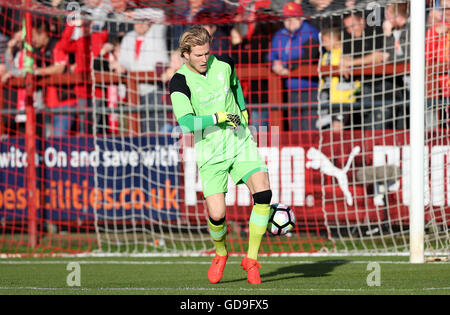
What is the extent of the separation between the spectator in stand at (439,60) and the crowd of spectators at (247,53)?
0.07 ft

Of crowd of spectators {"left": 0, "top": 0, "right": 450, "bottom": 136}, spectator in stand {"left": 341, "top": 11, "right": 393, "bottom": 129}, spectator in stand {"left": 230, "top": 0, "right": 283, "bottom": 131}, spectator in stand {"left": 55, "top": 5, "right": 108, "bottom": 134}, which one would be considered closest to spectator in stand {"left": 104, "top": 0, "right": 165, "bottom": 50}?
crowd of spectators {"left": 0, "top": 0, "right": 450, "bottom": 136}

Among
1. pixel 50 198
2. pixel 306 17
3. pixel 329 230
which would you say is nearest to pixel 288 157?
pixel 329 230

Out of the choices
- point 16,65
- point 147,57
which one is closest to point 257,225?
point 147,57

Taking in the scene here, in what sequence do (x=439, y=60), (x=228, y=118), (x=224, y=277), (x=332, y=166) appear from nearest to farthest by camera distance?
(x=228, y=118) → (x=224, y=277) → (x=439, y=60) → (x=332, y=166)

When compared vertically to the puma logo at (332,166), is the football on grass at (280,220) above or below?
below

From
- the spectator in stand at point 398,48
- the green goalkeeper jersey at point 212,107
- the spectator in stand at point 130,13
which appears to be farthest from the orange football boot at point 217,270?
the spectator in stand at point 398,48

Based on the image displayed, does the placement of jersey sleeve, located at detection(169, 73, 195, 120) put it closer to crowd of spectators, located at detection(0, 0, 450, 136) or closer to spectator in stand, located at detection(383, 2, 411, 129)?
crowd of spectators, located at detection(0, 0, 450, 136)

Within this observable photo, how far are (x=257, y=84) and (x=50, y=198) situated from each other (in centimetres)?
300

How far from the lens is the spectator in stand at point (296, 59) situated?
33.3 feet

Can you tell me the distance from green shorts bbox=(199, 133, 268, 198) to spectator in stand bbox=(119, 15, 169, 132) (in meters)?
4.41

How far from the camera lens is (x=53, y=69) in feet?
35.4

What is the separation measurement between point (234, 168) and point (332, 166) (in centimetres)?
371

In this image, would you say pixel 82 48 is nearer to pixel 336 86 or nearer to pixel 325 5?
pixel 336 86

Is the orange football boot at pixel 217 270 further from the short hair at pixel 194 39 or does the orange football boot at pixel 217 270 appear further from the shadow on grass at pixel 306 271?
the short hair at pixel 194 39
